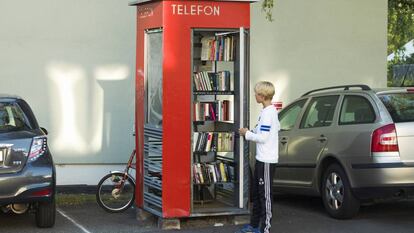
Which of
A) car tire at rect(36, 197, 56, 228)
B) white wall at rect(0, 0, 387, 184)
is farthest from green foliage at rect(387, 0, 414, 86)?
car tire at rect(36, 197, 56, 228)

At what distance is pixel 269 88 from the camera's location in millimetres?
7094

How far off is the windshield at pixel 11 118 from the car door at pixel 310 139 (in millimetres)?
3679

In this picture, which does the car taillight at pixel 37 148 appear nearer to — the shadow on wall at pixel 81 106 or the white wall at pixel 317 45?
the shadow on wall at pixel 81 106

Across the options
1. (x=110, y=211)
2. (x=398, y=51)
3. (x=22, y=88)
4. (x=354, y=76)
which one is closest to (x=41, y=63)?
(x=22, y=88)

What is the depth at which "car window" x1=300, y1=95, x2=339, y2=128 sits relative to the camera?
8719 millimetres

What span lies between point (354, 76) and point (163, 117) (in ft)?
18.1

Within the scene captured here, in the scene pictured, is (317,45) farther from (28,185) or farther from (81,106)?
(28,185)

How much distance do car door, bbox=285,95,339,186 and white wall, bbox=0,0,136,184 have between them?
9.83ft

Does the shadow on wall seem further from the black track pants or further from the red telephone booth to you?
the black track pants

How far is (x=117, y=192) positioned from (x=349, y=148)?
321 cm

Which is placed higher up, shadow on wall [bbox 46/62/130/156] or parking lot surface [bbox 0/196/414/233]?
shadow on wall [bbox 46/62/130/156]

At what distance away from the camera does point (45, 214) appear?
305 inches

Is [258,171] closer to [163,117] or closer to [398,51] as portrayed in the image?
[163,117]

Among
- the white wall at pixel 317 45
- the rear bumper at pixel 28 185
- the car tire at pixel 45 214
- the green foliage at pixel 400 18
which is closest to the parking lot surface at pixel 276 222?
the car tire at pixel 45 214
